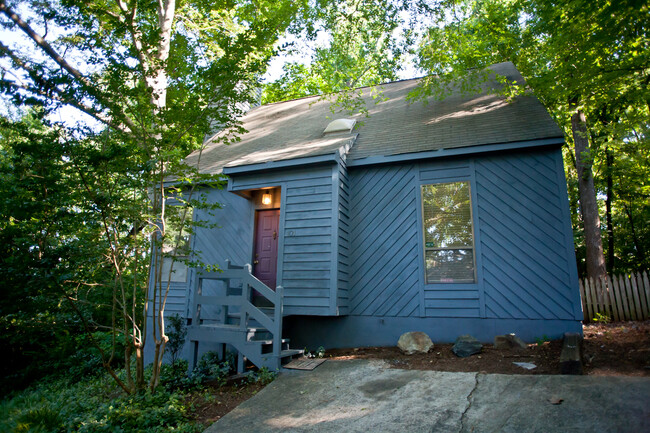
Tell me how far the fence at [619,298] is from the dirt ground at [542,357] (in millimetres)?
3018

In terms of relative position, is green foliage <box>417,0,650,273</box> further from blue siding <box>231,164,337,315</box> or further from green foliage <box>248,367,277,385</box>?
green foliage <box>248,367,277,385</box>

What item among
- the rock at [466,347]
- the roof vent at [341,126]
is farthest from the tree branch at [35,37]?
the rock at [466,347]

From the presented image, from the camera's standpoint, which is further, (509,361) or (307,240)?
(307,240)

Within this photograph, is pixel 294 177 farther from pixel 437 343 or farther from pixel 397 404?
pixel 397 404

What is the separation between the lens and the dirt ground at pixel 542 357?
4.57 m

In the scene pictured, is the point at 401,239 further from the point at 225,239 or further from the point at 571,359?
the point at 225,239

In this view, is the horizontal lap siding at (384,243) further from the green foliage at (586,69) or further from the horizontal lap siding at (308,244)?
the green foliage at (586,69)

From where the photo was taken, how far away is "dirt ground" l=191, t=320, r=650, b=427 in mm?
4562

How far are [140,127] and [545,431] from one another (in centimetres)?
573

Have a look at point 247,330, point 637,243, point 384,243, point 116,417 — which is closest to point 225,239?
point 247,330

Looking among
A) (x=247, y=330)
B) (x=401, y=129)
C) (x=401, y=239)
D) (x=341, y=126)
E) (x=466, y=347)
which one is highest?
(x=341, y=126)

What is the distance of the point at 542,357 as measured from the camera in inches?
206

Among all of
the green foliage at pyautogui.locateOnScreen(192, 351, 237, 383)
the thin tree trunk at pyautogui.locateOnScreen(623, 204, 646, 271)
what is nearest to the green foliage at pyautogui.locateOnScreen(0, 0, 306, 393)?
the green foliage at pyautogui.locateOnScreen(192, 351, 237, 383)

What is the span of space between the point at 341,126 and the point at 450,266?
4.03 m
